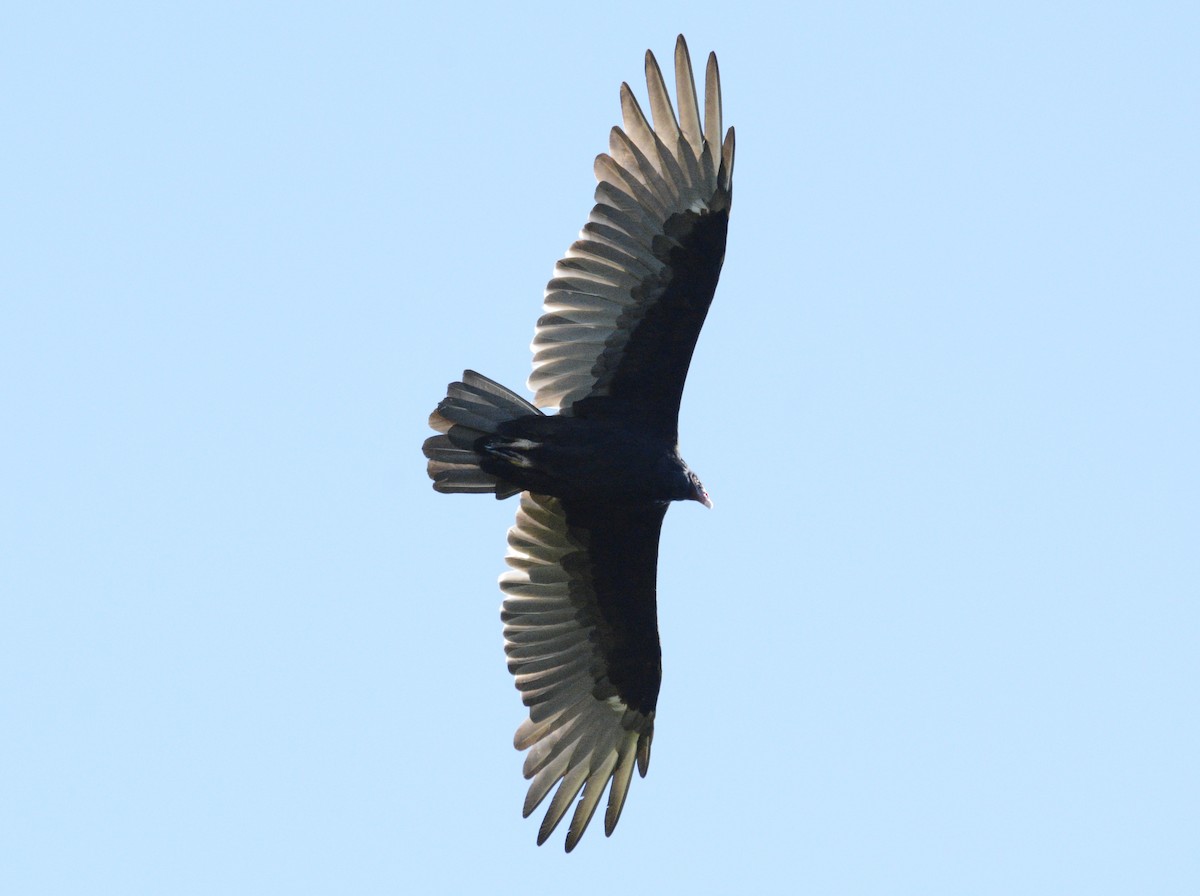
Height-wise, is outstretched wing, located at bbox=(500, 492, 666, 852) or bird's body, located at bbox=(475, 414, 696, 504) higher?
bird's body, located at bbox=(475, 414, 696, 504)

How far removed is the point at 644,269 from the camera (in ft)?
27.2

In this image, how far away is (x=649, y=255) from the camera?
8.28m

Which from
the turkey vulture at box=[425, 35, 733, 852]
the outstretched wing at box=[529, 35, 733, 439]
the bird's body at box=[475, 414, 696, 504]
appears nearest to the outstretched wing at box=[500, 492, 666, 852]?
the turkey vulture at box=[425, 35, 733, 852]

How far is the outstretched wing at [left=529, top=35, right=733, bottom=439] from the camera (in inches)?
324

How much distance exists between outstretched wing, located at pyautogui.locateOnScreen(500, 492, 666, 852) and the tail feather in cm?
57

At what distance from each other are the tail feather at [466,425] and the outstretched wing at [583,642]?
57cm

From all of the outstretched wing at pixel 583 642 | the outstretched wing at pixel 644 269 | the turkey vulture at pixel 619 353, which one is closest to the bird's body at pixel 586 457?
the turkey vulture at pixel 619 353

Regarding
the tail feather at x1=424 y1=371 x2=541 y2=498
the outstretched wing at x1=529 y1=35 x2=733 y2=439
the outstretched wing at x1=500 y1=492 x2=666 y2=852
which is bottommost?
the outstretched wing at x1=500 y1=492 x2=666 y2=852

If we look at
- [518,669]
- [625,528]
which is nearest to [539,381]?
[625,528]

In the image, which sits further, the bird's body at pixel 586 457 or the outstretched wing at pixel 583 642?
the outstretched wing at pixel 583 642

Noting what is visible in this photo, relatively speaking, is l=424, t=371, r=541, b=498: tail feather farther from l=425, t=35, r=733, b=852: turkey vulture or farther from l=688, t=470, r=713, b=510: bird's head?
l=688, t=470, r=713, b=510: bird's head

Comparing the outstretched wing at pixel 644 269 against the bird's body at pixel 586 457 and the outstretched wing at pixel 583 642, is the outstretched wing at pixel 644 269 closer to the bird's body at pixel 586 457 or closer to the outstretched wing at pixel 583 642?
the bird's body at pixel 586 457

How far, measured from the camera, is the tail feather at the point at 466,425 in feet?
26.8

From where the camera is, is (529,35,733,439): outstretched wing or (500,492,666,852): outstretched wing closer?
(529,35,733,439): outstretched wing
